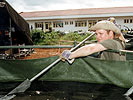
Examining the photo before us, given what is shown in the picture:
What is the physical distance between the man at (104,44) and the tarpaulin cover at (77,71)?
0.46 ft

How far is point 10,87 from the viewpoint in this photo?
11.1 feet

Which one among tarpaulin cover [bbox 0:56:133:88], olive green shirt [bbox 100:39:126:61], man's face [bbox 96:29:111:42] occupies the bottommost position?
tarpaulin cover [bbox 0:56:133:88]

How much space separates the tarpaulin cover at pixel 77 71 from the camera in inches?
108

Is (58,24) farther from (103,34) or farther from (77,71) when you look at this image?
(103,34)

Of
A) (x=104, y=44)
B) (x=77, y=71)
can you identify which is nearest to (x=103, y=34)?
(x=104, y=44)

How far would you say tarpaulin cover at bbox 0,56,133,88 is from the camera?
2750mm

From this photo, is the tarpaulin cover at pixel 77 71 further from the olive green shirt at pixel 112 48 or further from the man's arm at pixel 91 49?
the man's arm at pixel 91 49

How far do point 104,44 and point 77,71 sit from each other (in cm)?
78

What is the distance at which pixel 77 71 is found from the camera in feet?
10.2

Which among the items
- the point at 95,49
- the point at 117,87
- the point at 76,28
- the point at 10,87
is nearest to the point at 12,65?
the point at 10,87

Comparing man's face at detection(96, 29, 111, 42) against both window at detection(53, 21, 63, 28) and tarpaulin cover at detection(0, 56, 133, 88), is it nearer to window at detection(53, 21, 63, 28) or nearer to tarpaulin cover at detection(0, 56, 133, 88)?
tarpaulin cover at detection(0, 56, 133, 88)

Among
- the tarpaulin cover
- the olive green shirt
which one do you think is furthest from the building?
the olive green shirt

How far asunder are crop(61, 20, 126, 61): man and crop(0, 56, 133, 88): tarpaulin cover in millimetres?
139

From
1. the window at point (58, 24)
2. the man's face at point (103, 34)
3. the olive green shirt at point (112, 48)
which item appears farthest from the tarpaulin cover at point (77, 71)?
the window at point (58, 24)
